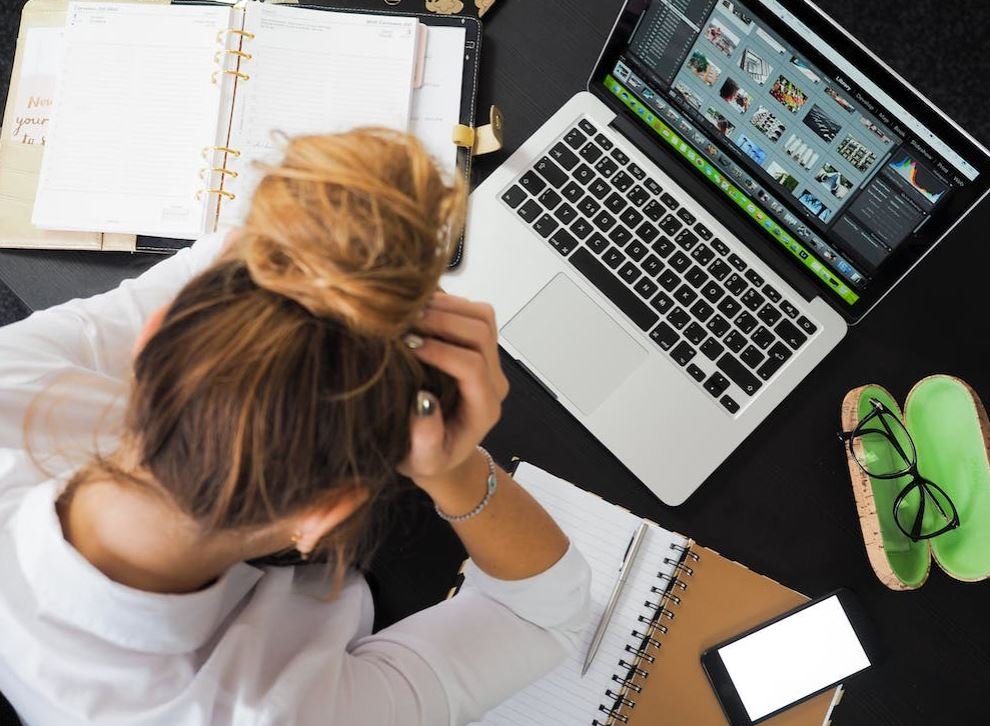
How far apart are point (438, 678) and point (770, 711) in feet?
1.01

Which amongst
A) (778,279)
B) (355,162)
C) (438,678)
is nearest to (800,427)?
(778,279)

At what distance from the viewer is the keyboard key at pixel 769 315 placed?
765 millimetres

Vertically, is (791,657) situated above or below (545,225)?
below

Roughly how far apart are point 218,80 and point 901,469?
0.77 metres

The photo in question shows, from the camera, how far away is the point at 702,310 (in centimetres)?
77

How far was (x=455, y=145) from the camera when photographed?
0.79 meters

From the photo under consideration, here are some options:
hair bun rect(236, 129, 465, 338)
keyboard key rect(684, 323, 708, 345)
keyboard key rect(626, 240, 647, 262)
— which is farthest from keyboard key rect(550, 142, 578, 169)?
hair bun rect(236, 129, 465, 338)

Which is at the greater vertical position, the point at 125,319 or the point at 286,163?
the point at 286,163

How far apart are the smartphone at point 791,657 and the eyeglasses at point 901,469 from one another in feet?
0.32

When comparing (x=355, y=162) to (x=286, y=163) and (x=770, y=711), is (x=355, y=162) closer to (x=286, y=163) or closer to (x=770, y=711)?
(x=286, y=163)

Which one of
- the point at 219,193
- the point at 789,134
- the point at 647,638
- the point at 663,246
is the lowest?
the point at 647,638

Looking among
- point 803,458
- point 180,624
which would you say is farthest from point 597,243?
point 180,624

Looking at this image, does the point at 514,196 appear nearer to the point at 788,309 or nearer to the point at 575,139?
the point at 575,139

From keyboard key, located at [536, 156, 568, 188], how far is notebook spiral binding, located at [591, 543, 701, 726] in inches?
14.6
